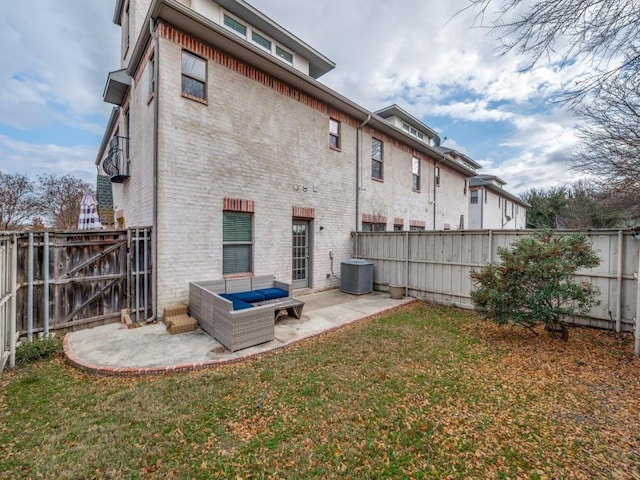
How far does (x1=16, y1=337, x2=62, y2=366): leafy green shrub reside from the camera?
4.26 meters

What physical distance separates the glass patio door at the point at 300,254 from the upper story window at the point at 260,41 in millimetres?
7014

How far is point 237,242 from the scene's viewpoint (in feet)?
24.1

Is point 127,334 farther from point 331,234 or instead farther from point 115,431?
point 331,234

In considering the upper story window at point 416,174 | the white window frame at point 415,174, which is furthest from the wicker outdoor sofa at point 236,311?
the upper story window at point 416,174

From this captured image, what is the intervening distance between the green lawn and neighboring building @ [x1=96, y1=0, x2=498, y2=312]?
3.11m

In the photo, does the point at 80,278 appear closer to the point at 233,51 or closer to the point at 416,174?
the point at 233,51

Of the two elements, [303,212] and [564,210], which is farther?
[564,210]

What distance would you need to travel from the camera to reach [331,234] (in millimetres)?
9898

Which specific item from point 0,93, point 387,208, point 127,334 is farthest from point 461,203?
point 0,93

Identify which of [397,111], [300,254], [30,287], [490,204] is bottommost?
[30,287]

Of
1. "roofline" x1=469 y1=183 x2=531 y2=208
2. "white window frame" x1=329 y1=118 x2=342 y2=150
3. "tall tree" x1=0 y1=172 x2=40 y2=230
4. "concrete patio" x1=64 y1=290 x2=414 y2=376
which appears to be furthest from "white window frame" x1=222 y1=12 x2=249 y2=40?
"roofline" x1=469 y1=183 x2=531 y2=208

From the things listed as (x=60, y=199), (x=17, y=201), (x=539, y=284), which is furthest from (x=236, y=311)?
(x=60, y=199)

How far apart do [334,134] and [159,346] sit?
8.64 meters

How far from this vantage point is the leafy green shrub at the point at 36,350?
426 centimetres
